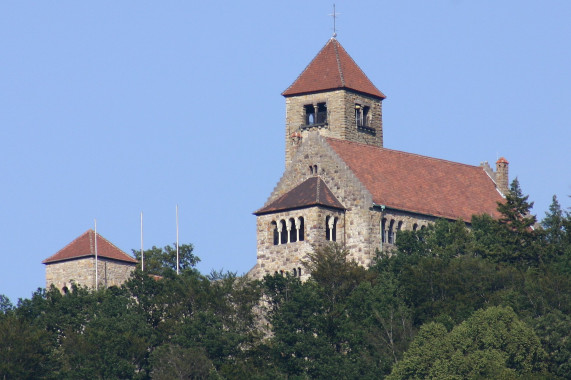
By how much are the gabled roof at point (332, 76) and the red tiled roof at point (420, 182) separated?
5963 millimetres

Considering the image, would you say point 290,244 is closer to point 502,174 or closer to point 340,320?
point 340,320

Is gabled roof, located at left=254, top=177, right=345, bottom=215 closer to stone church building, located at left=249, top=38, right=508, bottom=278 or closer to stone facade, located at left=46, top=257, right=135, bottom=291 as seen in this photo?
stone church building, located at left=249, top=38, right=508, bottom=278

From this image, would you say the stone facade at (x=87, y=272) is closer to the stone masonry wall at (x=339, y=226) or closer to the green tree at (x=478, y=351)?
the stone masonry wall at (x=339, y=226)

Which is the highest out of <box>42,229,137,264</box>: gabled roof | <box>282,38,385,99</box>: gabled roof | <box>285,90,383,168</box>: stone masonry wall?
<box>282,38,385,99</box>: gabled roof

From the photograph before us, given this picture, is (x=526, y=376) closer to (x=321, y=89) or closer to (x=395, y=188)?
(x=395, y=188)

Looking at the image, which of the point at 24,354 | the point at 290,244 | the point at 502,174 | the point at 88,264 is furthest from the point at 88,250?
the point at 502,174

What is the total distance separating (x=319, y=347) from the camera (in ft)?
342

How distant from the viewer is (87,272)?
4998 inches

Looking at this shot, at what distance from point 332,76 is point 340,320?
26996 mm

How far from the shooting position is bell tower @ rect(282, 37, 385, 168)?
127938 mm

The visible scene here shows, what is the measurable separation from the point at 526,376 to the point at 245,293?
63.8 ft

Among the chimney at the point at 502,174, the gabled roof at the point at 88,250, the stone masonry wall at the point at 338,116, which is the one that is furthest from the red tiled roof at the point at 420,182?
the gabled roof at the point at 88,250

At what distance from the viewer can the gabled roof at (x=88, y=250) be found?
5020 inches

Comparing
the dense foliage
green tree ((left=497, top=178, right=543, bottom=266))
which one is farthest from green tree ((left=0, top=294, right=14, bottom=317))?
green tree ((left=497, top=178, right=543, bottom=266))
